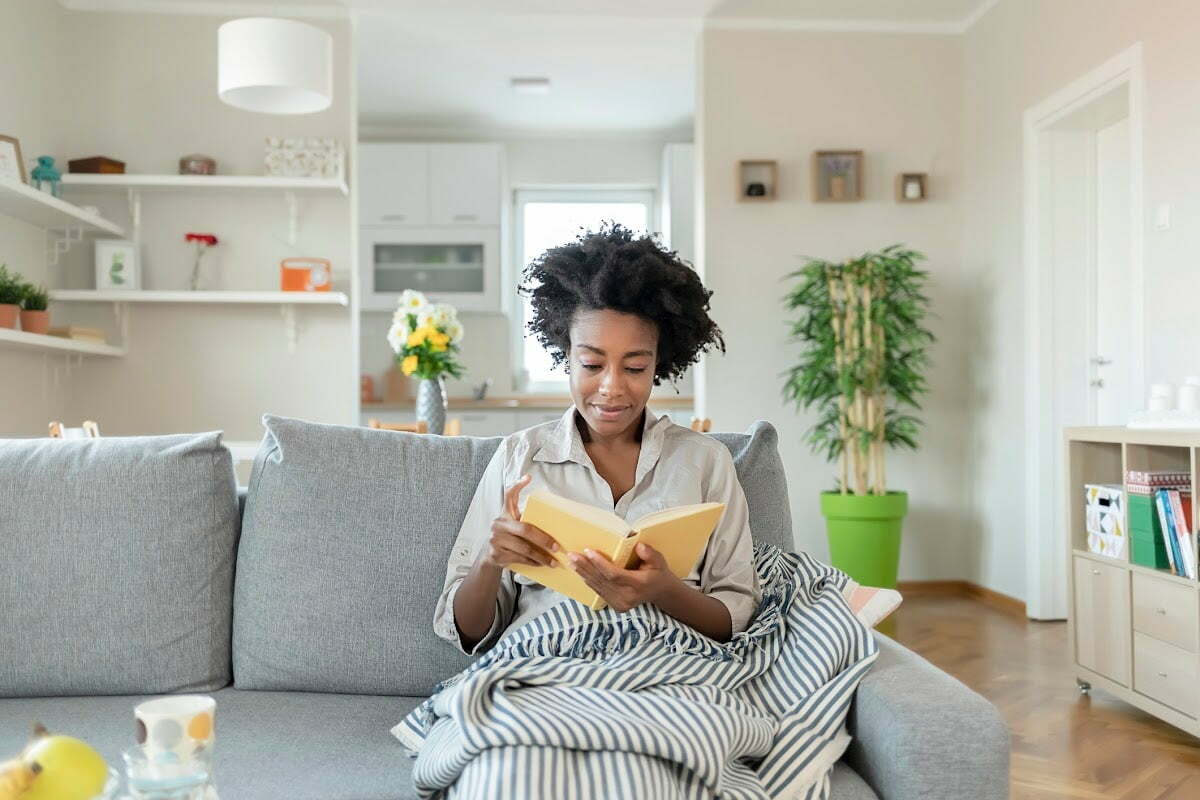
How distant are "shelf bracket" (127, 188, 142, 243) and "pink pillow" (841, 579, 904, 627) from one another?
414 cm

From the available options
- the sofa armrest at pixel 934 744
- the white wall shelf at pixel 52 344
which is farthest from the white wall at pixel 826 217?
the sofa armrest at pixel 934 744

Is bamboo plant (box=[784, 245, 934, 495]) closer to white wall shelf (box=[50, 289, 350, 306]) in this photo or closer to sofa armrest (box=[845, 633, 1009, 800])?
white wall shelf (box=[50, 289, 350, 306])

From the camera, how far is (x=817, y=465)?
203 inches

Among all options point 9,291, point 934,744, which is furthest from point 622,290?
point 9,291

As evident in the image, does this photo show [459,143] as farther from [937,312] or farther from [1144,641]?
[1144,641]

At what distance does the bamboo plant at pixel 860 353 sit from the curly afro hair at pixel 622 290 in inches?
113

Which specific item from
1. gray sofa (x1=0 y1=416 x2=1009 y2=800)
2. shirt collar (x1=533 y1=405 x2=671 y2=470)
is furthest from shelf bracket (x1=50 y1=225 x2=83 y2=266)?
shirt collar (x1=533 y1=405 x2=671 y2=470)

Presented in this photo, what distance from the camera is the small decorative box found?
3.13m

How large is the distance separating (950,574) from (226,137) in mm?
3907

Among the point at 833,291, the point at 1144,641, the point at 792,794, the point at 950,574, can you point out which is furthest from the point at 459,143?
the point at 792,794

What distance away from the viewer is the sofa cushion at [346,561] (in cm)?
174

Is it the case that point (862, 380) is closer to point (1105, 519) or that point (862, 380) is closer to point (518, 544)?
point (1105, 519)

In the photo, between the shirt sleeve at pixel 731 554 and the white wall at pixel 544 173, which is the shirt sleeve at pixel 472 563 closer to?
the shirt sleeve at pixel 731 554

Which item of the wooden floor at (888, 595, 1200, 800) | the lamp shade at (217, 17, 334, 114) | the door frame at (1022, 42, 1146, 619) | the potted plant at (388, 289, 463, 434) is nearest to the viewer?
the wooden floor at (888, 595, 1200, 800)
